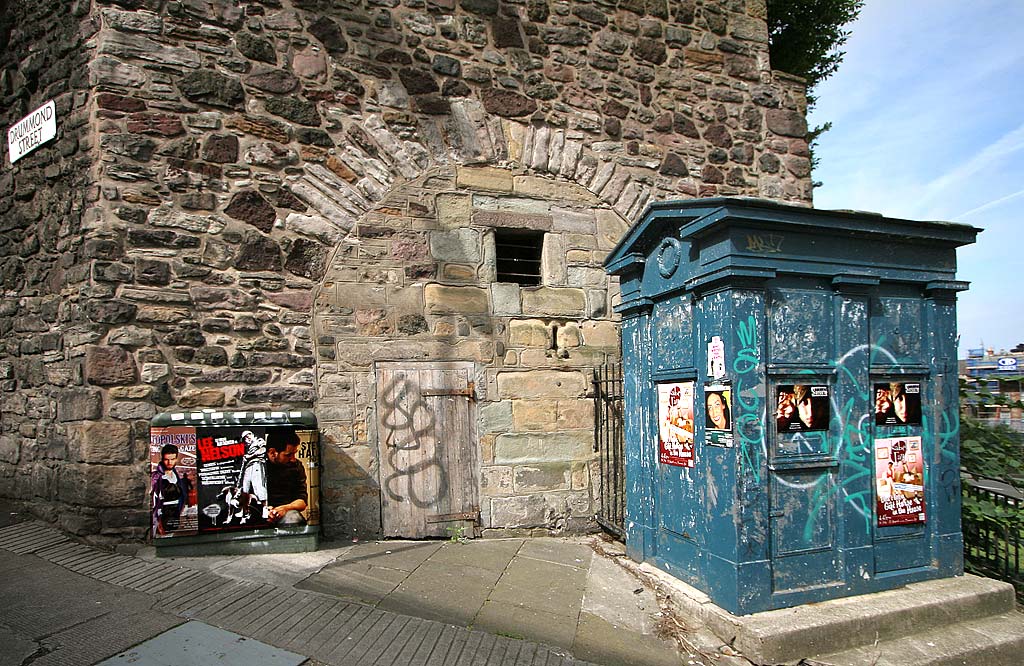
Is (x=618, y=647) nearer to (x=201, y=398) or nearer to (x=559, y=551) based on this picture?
(x=559, y=551)

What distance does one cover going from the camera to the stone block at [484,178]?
5762 millimetres

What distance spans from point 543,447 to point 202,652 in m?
3.22

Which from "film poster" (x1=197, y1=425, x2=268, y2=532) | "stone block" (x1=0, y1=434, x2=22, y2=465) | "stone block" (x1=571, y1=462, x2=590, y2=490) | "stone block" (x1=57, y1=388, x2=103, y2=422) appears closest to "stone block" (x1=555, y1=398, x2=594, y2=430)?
"stone block" (x1=571, y1=462, x2=590, y2=490)

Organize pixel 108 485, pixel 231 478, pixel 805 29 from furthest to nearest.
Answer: pixel 805 29 → pixel 108 485 → pixel 231 478

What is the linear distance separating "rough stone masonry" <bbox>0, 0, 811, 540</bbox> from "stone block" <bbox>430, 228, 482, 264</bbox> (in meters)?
0.02

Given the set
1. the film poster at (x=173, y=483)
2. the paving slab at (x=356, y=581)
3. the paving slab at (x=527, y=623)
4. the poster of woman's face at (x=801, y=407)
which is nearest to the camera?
the paving slab at (x=527, y=623)

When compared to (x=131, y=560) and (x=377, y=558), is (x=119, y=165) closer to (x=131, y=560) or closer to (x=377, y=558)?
(x=131, y=560)

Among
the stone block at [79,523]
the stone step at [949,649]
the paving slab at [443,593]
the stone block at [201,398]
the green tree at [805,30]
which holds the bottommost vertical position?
the stone step at [949,649]

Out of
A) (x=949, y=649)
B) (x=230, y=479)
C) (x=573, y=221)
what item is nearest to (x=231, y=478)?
(x=230, y=479)

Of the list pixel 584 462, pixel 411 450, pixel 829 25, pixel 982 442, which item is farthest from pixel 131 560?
pixel 829 25

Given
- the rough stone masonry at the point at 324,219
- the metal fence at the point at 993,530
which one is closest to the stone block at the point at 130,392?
the rough stone masonry at the point at 324,219

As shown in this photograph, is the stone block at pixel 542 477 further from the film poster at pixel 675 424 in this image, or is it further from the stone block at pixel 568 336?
the film poster at pixel 675 424

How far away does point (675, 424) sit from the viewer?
413 cm

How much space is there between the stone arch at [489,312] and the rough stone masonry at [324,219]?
0.07 feet
